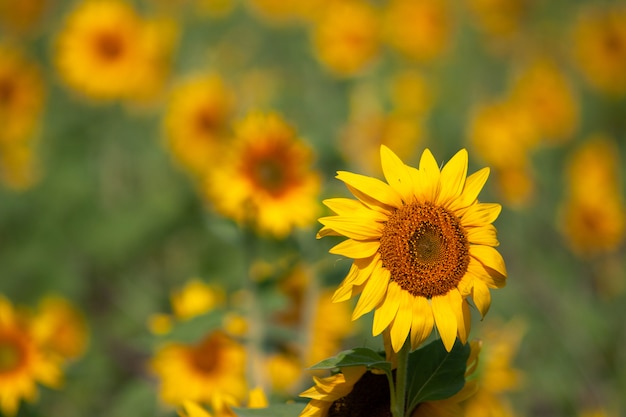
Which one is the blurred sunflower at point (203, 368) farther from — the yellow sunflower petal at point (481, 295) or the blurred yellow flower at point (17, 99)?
the blurred yellow flower at point (17, 99)

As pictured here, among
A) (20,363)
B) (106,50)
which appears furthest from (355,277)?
(106,50)

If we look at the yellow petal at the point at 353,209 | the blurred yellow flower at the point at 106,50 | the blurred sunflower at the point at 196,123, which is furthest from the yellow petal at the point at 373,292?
the blurred yellow flower at the point at 106,50

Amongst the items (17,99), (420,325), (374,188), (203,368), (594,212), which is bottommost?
(203,368)

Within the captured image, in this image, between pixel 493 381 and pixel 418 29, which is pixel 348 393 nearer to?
pixel 493 381

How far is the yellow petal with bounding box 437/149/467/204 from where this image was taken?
170cm

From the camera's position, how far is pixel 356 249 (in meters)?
1.66

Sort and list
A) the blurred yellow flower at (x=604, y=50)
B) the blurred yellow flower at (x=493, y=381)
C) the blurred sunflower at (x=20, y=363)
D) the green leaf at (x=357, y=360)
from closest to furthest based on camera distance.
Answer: the green leaf at (x=357, y=360)
the blurred sunflower at (x=20, y=363)
the blurred yellow flower at (x=493, y=381)
the blurred yellow flower at (x=604, y=50)

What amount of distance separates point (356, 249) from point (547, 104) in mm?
4996

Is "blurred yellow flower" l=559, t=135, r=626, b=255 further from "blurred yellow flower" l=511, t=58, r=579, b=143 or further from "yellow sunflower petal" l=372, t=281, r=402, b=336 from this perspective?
"yellow sunflower petal" l=372, t=281, r=402, b=336

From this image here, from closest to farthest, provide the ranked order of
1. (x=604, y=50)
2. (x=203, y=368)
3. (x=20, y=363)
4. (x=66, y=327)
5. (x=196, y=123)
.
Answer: (x=20, y=363), (x=203, y=368), (x=66, y=327), (x=196, y=123), (x=604, y=50)

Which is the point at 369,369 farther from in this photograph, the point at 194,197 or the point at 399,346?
the point at 194,197

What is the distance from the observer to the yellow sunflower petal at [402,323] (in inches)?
61.4

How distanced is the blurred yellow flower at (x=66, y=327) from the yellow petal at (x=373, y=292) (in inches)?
90.2

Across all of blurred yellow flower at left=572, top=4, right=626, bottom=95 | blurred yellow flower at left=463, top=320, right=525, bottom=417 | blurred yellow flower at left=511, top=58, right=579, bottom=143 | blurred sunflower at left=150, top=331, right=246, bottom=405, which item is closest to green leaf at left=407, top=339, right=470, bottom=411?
blurred yellow flower at left=463, top=320, right=525, bottom=417
